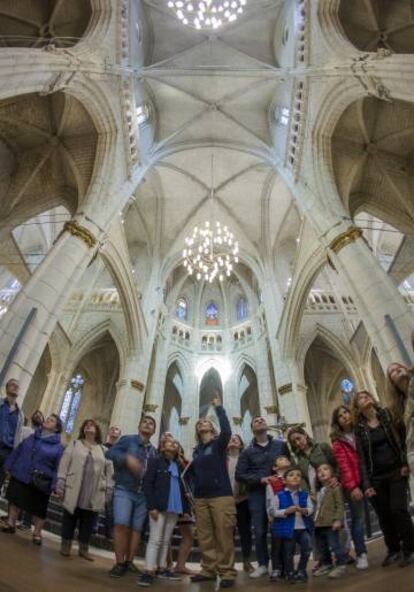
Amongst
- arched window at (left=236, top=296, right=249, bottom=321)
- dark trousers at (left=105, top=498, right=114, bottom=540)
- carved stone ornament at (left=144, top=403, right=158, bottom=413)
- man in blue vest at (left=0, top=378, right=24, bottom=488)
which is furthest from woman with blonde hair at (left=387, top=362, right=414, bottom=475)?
arched window at (left=236, top=296, right=249, bottom=321)

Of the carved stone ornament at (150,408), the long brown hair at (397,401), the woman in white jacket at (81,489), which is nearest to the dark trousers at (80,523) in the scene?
the woman in white jacket at (81,489)

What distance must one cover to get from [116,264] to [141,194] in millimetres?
7715

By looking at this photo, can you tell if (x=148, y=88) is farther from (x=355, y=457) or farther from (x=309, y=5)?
(x=355, y=457)

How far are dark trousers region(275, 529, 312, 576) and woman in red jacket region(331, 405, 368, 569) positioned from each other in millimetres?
528

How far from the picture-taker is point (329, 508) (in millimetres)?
4047

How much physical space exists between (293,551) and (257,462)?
1.02 meters

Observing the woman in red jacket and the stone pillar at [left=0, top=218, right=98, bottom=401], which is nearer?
the woman in red jacket

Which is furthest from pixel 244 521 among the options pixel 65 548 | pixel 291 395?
pixel 291 395

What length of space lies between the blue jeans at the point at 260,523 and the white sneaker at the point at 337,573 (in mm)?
851

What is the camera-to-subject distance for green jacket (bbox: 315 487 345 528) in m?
3.98

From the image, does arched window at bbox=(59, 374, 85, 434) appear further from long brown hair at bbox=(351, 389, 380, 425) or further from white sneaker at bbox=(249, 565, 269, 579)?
long brown hair at bbox=(351, 389, 380, 425)

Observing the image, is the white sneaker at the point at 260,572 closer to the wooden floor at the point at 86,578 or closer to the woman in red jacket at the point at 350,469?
the wooden floor at the point at 86,578

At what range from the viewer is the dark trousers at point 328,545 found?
3.76m

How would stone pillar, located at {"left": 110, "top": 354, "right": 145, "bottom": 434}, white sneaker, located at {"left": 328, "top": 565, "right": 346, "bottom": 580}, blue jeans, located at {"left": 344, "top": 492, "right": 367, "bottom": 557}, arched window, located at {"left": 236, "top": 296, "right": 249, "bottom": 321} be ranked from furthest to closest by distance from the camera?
arched window, located at {"left": 236, "top": 296, "right": 249, "bottom": 321}
stone pillar, located at {"left": 110, "top": 354, "right": 145, "bottom": 434}
blue jeans, located at {"left": 344, "top": 492, "right": 367, "bottom": 557}
white sneaker, located at {"left": 328, "top": 565, "right": 346, "bottom": 580}
